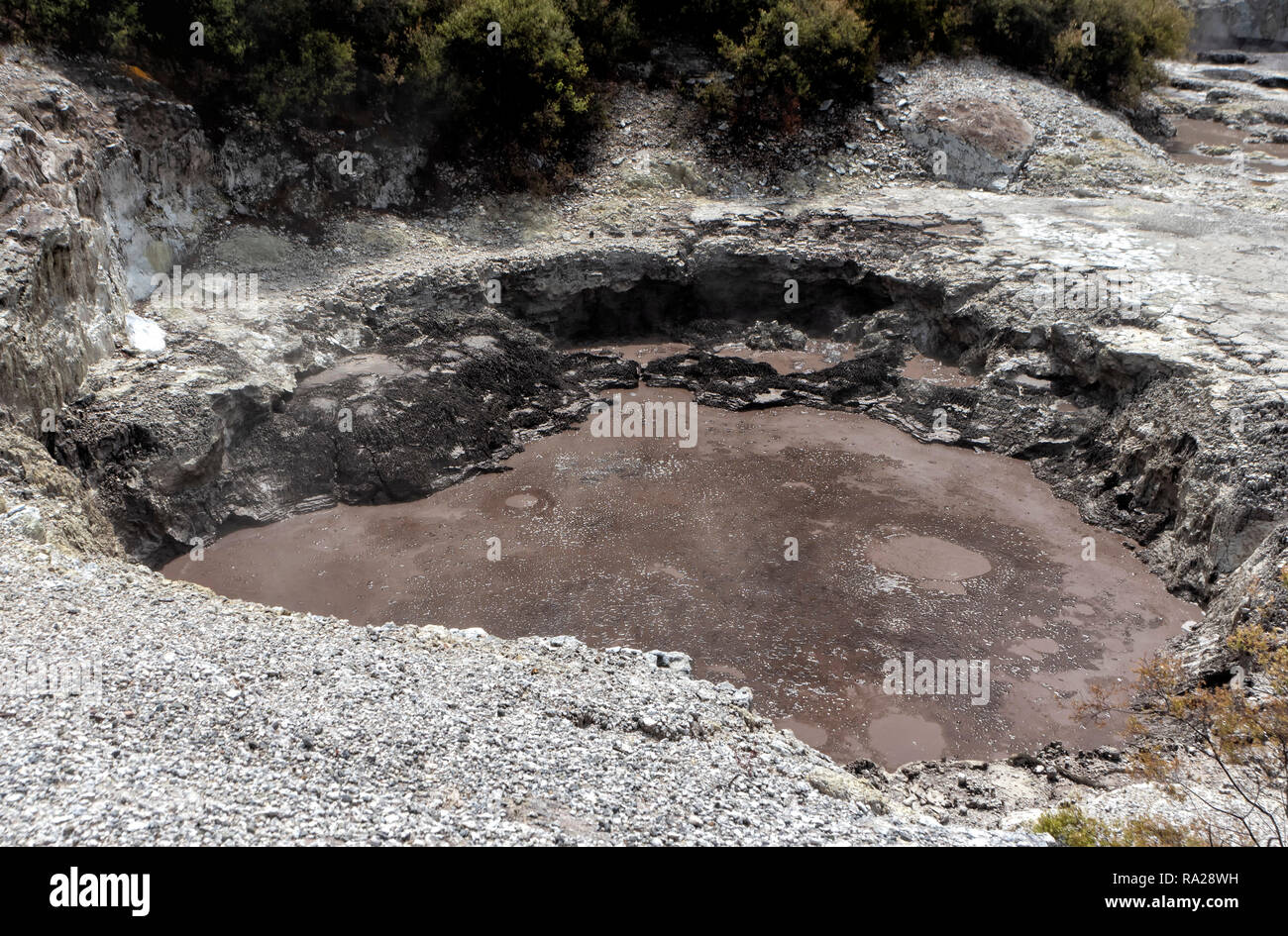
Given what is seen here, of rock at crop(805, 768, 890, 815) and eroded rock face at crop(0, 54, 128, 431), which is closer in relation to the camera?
rock at crop(805, 768, 890, 815)

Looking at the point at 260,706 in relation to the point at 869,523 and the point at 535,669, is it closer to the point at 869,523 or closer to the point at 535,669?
the point at 535,669

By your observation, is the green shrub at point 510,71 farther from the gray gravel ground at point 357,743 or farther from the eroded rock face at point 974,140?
the gray gravel ground at point 357,743

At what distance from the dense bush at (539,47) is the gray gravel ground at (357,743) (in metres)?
12.5

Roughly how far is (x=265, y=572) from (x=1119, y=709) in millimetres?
10716

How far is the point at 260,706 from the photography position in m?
7.13

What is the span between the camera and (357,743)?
22.2ft

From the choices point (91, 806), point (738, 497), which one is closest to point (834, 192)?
point (738, 497)

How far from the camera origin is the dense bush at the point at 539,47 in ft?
58.4

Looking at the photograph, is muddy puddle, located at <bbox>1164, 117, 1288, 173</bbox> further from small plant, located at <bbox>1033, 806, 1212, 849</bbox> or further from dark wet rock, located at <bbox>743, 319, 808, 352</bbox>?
small plant, located at <bbox>1033, 806, 1212, 849</bbox>

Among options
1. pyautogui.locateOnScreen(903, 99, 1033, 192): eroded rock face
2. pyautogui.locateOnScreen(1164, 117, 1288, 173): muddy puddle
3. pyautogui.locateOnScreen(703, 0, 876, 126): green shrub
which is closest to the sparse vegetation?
pyautogui.locateOnScreen(903, 99, 1033, 192): eroded rock face

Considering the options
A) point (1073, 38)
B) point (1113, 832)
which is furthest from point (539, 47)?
point (1113, 832)

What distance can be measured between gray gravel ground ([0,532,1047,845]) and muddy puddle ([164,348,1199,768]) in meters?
2.38

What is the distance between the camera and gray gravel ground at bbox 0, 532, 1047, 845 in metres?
5.96

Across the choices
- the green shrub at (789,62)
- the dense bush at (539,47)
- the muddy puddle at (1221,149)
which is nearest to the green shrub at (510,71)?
the dense bush at (539,47)
